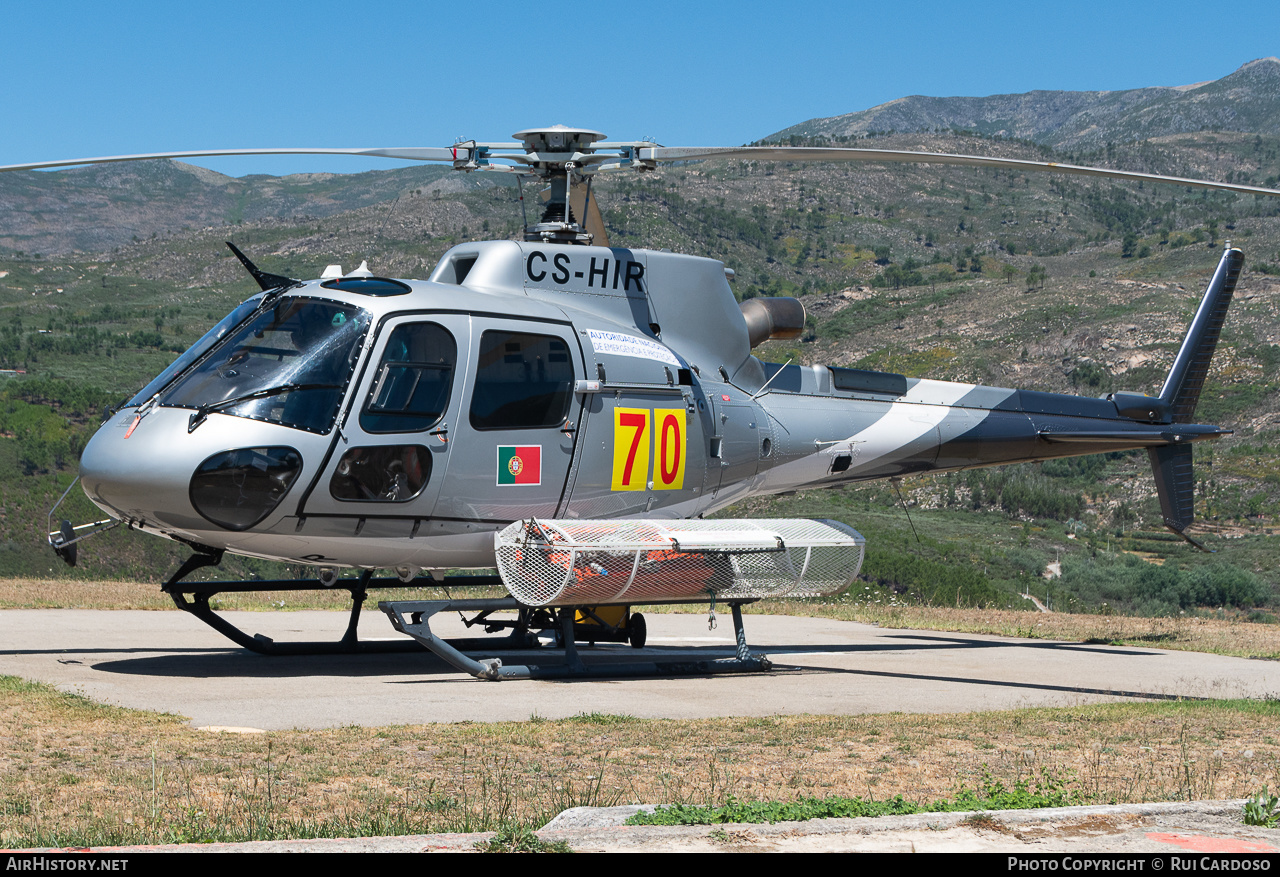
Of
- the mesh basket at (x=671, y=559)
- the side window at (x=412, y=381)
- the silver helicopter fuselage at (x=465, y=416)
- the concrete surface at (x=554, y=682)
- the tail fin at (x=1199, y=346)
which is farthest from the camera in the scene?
the tail fin at (x=1199, y=346)

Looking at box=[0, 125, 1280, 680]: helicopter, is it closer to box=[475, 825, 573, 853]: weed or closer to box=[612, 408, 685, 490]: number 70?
box=[612, 408, 685, 490]: number 70

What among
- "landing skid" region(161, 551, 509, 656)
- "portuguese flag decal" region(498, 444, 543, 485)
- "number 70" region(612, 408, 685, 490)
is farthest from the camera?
"number 70" region(612, 408, 685, 490)

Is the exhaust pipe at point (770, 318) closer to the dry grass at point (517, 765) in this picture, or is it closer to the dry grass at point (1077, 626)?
the dry grass at point (1077, 626)

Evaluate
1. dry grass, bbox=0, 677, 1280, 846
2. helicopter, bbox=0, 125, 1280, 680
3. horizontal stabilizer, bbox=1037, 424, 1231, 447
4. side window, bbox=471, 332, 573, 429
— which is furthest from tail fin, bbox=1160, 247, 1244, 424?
side window, bbox=471, 332, 573, 429

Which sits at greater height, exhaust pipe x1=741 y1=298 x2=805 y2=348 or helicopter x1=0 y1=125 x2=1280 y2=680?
exhaust pipe x1=741 y1=298 x2=805 y2=348

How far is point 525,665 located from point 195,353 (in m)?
4.12

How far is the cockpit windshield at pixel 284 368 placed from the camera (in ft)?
33.5

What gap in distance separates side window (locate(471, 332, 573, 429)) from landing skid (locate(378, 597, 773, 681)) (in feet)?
5.53

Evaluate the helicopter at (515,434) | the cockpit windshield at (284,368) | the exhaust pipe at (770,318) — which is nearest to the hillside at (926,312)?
the exhaust pipe at (770,318)

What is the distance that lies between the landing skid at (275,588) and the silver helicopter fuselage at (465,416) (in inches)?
39.6

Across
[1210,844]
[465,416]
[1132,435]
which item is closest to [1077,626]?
[1132,435]

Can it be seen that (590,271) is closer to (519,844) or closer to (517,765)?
(517,765)

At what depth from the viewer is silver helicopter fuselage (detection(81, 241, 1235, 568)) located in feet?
33.4

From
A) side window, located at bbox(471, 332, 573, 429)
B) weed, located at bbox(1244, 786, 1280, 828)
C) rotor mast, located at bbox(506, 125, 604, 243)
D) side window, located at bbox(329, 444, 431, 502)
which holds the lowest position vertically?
weed, located at bbox(1244, 786, 1280, 828)
